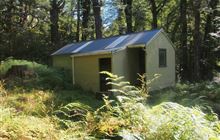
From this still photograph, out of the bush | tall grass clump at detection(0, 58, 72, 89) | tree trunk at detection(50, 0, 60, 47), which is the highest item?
tree trunk at detection(50, 0, 60, 47)

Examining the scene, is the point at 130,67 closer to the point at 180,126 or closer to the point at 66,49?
the point at 66,49

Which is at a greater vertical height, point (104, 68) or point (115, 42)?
point (115, 42)

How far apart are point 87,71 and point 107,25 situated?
1745cm

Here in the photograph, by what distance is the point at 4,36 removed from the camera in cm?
2588

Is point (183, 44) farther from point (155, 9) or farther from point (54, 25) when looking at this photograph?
point (54, 25)

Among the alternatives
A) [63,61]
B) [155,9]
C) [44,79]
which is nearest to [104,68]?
[44,79]

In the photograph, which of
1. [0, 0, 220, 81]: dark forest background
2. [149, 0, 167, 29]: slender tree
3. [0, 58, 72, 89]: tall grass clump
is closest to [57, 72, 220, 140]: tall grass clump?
[0, 58, 72, 89]: tall grass clump

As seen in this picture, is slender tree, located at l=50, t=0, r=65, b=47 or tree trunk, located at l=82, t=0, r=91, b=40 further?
tree trunk, located at l=82, t=0, r=91, b=40

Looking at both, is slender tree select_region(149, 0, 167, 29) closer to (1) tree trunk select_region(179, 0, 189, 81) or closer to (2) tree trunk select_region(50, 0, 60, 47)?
(1) tree trunk select_region(179, 0, 189, 81)

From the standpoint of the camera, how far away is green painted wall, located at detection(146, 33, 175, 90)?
18.2m

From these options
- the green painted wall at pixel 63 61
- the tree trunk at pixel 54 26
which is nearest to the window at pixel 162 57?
the green painted wall at pixel 63 61

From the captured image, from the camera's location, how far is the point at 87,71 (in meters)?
18.7

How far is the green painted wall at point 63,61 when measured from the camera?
20734 millimetres

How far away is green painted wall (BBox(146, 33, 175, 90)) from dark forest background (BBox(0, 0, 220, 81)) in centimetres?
374
